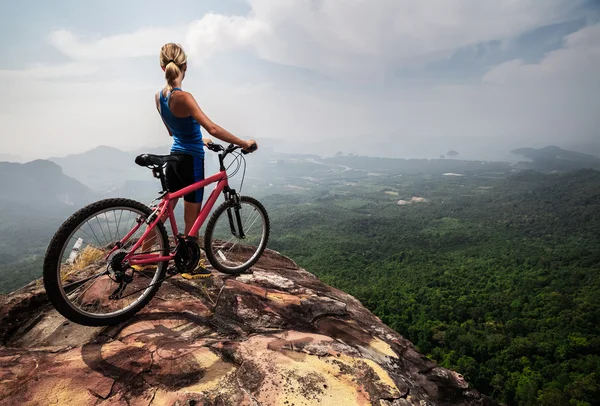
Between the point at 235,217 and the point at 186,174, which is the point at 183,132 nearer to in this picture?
the point at 186,174

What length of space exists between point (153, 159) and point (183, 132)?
0.76 meters

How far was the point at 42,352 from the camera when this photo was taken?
289 cm

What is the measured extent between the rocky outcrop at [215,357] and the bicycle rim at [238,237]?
0.35 meters

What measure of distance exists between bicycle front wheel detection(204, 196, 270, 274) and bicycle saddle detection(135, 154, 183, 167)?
1062 mm

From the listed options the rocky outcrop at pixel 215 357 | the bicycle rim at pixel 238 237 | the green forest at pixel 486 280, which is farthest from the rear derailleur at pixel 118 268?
the green forest at pixel 486 280

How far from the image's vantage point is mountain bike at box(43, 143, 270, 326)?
2871mm

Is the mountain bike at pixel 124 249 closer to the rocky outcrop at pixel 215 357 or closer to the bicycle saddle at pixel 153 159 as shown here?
the bicycle saddle at pixel 153 159

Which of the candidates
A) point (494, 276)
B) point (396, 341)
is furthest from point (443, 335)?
point (396, 341)

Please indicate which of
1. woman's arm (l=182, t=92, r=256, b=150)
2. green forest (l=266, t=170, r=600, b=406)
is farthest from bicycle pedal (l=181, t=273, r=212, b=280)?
green forest (l=266, t=170, r=600, b=406)

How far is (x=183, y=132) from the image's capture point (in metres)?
4.12

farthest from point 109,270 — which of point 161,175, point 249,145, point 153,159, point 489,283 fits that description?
point 489,283

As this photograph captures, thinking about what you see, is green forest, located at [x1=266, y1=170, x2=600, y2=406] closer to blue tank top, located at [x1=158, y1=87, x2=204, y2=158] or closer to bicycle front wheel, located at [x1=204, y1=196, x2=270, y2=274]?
bicycle front wheel, located at [x1=204, y1=196, x2=270, y2=274]

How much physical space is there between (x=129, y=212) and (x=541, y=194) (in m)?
235

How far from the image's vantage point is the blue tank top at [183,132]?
13.0 ft
